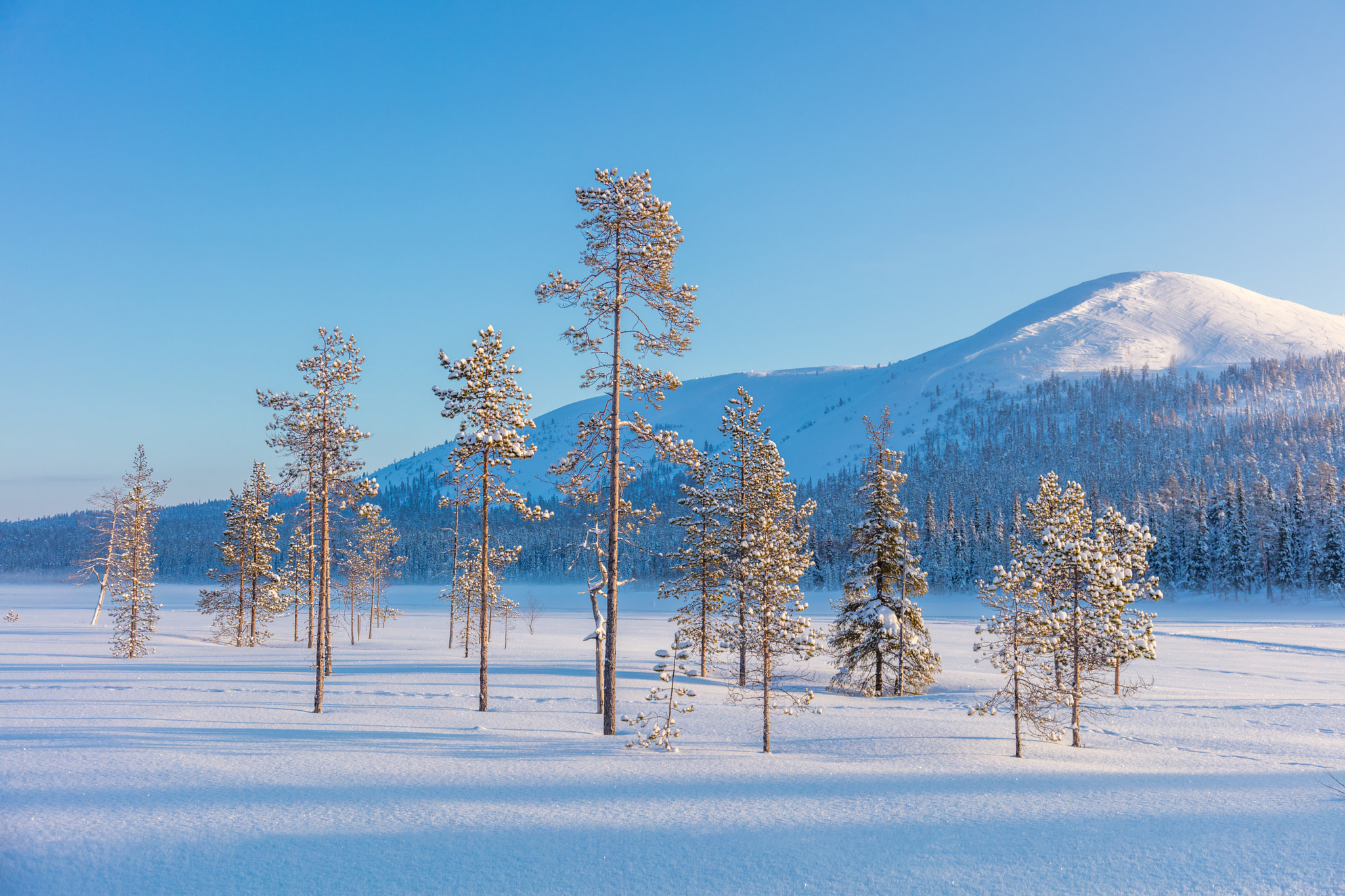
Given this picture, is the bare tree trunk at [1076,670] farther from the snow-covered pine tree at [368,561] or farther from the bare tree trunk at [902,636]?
the snow-covered pine tree at [368,561]

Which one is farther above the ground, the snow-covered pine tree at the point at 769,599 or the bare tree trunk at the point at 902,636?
the snow-covered pine tree at the point at 769,599

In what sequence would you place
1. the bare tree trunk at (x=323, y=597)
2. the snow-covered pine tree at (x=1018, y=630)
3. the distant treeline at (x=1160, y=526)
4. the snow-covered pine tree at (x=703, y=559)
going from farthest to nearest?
the distant treeline at (x=1160, y=526) → the snow-covered pine tree at (x=703, y=559) → the bare tree trunk at (x=323, y=597) → the snow-covered pine tree at (x=1018, y=630)

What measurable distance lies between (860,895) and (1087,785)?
7.06 m

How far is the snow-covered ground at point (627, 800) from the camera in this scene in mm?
8719

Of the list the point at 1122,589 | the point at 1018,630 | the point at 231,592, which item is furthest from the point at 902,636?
the point at 231,592

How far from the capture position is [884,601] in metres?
29.9

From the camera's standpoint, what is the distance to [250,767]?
528 inches

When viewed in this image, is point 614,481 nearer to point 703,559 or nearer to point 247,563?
point 703,559

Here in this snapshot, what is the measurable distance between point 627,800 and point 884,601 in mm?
21030

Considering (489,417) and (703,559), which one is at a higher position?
(489,417)

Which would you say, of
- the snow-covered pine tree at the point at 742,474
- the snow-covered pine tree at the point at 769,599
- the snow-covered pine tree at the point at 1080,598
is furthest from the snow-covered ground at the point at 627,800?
the snow-covered pine tree at the point at 742,474

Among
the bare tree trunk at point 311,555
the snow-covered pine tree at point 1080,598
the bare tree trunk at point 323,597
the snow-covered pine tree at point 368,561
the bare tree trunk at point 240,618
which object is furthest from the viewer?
the snow-covered pine tree at point 368,561

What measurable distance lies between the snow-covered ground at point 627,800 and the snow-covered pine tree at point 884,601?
506 cm

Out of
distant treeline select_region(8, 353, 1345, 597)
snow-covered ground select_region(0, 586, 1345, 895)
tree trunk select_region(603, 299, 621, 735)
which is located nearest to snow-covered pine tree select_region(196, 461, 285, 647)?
distant treeline select_region(8, 353, 1345, 597)
